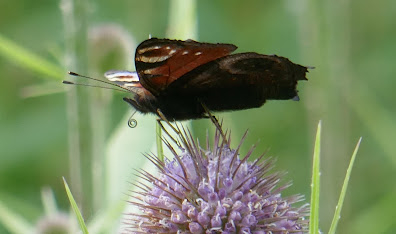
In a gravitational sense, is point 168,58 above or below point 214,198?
above

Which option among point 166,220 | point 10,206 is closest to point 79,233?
point 166,220

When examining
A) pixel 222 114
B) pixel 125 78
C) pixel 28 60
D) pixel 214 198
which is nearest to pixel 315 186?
pixel 214 198

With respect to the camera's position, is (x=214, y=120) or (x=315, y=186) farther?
(x=214, y=120)

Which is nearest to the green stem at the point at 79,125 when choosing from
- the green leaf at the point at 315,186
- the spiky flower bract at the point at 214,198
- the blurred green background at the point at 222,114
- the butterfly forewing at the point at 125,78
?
the blurred green background at the point at 222,114

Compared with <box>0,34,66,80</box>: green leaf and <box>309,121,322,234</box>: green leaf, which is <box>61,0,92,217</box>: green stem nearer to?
<box>0,34,66,80</box>: green leaf

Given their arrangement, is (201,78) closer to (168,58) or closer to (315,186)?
(168,58)

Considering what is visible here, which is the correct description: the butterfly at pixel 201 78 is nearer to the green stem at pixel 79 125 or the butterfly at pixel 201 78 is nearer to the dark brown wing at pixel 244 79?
the dark brown wing at pixel 244 79
